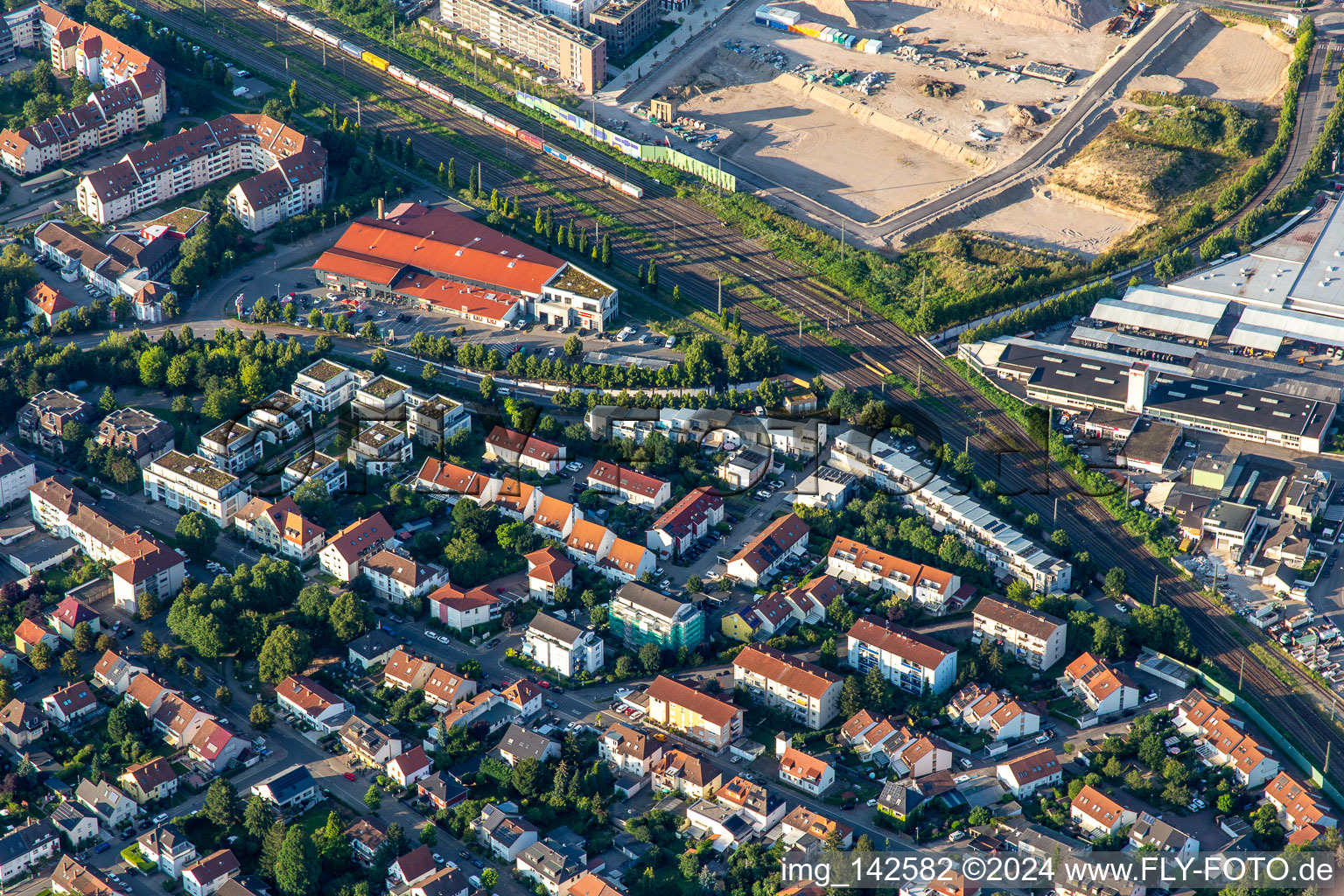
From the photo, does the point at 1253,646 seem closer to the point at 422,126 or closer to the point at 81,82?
the point at 422,126

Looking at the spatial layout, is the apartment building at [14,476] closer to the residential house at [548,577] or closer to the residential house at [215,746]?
the residential house at [215,746]

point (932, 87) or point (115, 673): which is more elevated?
point (932, 87)

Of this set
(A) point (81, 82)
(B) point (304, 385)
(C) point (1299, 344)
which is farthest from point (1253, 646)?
(A) point (81, 82)

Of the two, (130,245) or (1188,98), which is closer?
(130,245)

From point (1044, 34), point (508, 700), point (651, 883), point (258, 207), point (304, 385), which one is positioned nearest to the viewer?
point (651, 883)

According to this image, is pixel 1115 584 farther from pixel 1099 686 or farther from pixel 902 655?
pixel 902 655

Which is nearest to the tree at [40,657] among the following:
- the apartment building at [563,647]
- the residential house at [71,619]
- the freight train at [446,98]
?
the residential house at [71,619]

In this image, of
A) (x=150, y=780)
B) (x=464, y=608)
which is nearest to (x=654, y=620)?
(x=464, y=608)
